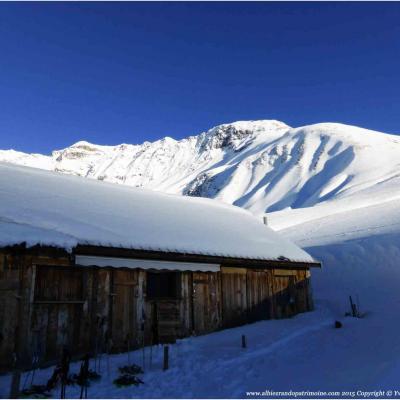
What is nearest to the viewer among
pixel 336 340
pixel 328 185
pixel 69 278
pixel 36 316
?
pixel 36 316

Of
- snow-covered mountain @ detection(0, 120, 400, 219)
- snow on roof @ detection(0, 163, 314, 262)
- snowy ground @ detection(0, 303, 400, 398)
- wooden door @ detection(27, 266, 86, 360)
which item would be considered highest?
snow-covered mountain @ detection(0, 120, 400, 219)

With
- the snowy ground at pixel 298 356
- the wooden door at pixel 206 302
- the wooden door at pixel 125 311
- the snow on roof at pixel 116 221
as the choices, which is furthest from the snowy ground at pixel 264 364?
the snow on roof at pixel 116 221

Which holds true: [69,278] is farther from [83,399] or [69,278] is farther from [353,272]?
[353,272]

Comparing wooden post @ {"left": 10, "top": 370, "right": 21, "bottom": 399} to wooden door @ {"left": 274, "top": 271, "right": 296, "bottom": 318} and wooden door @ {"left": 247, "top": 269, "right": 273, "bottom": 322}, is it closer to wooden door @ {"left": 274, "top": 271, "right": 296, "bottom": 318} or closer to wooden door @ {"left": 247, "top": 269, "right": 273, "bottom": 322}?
wooden door @ {"left": 247, "top": 269, "right": 273, "bottom": 322}

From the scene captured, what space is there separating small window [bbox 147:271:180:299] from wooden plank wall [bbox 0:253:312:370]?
0.61ft

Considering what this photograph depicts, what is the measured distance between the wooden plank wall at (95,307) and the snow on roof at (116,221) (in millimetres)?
806

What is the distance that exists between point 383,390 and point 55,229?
24.2 ft

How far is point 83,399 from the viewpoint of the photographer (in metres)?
7.02

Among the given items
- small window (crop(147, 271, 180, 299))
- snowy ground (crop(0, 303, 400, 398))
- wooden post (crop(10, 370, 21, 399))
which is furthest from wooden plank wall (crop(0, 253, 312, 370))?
wooden post (crop(10, 370, 21, 399))

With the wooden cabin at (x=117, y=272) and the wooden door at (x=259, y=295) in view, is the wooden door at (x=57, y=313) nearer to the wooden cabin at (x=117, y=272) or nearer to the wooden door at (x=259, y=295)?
the wooden cabin at (x=117, y=272)

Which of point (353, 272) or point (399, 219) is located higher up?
point (399, 219)

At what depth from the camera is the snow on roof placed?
993 centimetres

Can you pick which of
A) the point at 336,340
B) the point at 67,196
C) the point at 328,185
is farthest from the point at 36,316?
the point at 328,185

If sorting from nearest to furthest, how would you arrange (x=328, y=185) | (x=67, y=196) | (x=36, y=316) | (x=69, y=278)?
(x=36, y=316)
(x=69, y=278)
(x=67, y=196)
(x=328, y=185)
